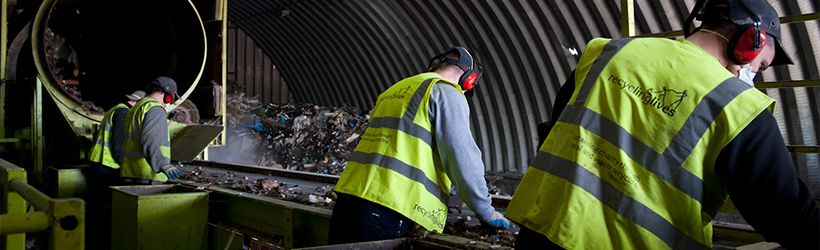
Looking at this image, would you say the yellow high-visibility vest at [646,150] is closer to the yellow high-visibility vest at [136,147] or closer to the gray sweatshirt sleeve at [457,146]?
the gray sweatshirt sleeve at [457,146]

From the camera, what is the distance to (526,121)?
348 inches

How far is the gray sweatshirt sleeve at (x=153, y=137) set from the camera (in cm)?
489

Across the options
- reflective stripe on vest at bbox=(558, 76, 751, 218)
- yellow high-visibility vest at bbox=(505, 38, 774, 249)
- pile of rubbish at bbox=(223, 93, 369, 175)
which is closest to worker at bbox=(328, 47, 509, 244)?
yellow high-visibility vest at bbox=(505, 38, 774, 249)

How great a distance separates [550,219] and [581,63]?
59 cm

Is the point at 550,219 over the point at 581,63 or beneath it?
beneath

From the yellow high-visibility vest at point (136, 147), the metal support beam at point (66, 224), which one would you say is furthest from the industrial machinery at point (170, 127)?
the yellow high-visibility vest at point (136, 147)

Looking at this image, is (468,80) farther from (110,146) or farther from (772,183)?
(110,146)

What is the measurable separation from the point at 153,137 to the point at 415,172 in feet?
11.5

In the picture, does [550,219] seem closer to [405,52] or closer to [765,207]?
[765,207]

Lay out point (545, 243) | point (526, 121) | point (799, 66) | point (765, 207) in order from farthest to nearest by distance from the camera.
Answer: point (526, 121), point (799, 66), point (545, 243), point (765, 207)

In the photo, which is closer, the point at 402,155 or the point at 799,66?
the point at 402,155

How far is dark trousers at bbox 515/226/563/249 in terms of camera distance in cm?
162

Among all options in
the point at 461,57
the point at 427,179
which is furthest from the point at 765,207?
the point at 461,57

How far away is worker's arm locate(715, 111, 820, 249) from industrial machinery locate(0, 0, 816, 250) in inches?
44.6
